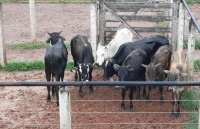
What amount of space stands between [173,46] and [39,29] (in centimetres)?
628

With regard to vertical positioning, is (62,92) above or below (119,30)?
below

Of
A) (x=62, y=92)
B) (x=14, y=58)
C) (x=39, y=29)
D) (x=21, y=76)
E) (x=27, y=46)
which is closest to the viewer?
(x=62, y=92)

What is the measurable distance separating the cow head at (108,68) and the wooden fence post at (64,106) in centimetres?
539

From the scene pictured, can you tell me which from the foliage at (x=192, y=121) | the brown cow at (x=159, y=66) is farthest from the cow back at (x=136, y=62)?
the foliage at (x=192, y=121)

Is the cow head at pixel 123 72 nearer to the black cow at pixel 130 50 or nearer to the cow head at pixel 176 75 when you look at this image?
the cow head at pixel 176 75

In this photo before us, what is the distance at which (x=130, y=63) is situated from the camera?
941 cm

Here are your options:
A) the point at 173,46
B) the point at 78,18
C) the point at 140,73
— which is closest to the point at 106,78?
the point at 140,73

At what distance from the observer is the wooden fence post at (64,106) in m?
4.48

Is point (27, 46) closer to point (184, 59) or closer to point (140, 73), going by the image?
point (140, 73)

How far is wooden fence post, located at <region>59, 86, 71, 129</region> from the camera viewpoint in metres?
4.48

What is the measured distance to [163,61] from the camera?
9891 millimetres

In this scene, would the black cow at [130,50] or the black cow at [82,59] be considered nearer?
the black cow at [82,59]

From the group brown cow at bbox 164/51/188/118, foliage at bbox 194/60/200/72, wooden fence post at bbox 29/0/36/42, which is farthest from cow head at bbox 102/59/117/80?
wooden fence post at bbox 29/0/36/42

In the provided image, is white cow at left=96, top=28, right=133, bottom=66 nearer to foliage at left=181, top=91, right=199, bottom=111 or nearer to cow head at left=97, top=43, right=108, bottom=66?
cow head at left=97, top=43, right=108, bottom=66
